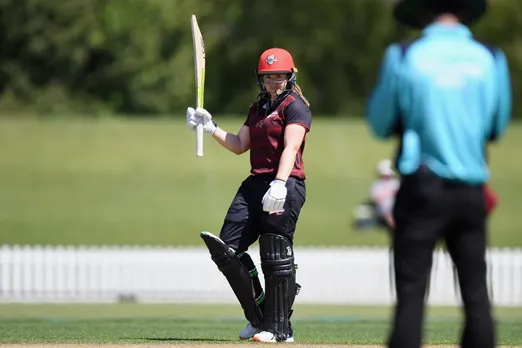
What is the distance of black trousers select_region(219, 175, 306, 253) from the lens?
758 cm

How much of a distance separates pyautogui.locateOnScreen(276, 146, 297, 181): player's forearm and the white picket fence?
477 inches

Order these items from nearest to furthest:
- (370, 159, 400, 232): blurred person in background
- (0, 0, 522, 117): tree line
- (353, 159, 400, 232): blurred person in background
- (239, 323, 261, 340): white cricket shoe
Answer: (239, 323, 261, 340): white cricket shoe, (370, 159, 400, 232): blurred person in background, (353, 159, 400, 232): blurred person in background, (0, 0, 522, 117): tree line

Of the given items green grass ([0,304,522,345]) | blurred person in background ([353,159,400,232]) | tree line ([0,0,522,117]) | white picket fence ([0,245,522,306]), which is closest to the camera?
green grass ([0,304,522,345])

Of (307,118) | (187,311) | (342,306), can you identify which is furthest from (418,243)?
(342,306)

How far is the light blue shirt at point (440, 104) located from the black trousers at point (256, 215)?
280 centimetres

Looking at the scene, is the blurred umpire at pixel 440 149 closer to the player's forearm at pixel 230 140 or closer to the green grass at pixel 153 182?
the player's forearm at pixel 230 140

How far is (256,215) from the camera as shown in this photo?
770 cm

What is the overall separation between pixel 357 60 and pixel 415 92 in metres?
39.4

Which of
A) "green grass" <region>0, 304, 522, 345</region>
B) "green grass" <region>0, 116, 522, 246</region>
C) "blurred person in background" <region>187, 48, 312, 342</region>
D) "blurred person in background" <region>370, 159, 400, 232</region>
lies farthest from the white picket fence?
"blurred person in background" <region>187, 48, 312, 342</region>

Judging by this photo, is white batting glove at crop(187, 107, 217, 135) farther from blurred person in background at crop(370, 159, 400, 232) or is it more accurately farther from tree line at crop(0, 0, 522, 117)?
tree line at crop(0, 0, 522, 117)

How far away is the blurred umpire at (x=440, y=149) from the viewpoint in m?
4.74

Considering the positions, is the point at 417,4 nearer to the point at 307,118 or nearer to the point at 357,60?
the point at 307,118

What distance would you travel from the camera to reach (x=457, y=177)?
15.5 ft

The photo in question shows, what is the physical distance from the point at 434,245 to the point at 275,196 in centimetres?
253
